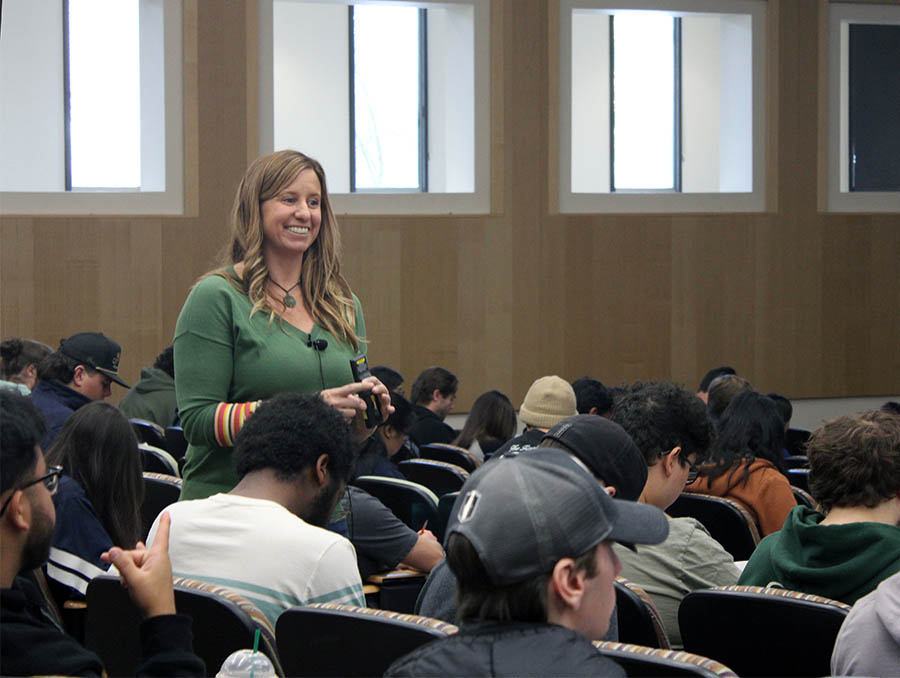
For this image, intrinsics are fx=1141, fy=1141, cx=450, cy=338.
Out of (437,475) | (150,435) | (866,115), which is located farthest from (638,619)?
(866,115)

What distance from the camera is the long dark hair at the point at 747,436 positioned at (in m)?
3.83

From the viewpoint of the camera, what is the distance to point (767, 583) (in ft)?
8.50

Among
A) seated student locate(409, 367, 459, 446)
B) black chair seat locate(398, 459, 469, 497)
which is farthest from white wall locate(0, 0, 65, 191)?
black chair seat locate(398, 459, 469, 497)

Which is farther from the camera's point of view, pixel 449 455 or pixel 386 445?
pixel 449 455

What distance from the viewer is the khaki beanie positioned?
5551 millimetres

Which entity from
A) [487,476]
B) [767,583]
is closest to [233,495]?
[487,476]

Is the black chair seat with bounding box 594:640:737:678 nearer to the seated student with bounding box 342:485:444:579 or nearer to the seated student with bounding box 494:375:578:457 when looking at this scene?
the seated student with bounding box 342:485:444:579

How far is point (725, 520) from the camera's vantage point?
3.42 meters

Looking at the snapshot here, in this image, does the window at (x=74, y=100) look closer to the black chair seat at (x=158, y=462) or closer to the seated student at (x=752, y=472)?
the black chair seat at (x=158, y=462)

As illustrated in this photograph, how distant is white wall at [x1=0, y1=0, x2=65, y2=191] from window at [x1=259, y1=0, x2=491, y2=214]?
5.62 ft

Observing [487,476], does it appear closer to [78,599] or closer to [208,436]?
[208,436]

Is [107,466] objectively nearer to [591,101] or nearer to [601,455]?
[601,455]

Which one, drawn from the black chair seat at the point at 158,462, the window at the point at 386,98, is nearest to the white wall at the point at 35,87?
the window at the point at 386,98

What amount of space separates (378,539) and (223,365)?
85 cm
